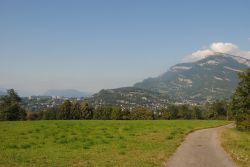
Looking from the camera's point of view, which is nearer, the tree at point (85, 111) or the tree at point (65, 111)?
the tree at point (85, 111)

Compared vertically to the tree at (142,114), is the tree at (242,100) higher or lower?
higher

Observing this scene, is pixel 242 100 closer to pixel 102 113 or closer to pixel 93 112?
pixel 102 113

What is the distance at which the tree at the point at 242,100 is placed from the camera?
63.6 meters

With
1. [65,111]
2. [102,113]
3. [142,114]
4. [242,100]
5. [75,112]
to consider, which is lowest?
[142,114]

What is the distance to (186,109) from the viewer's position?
534 ft

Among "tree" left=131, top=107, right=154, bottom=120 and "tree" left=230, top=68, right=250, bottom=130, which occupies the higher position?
"tree" left=230, top=68, right=250, bottom=130

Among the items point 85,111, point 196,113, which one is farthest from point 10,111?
point 196,113

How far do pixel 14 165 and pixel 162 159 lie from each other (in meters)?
9.11

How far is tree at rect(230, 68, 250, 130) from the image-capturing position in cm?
6356

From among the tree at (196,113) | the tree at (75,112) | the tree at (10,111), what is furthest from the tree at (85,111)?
the tree at (196,113)

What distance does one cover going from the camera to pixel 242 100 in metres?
64.5

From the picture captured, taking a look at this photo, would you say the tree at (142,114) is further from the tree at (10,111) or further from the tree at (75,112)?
the tree at (10,111)

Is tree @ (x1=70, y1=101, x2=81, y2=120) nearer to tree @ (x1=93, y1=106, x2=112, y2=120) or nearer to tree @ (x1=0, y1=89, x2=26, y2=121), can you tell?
tree @ (x1=93, y1=106, x2=112, y2=120)

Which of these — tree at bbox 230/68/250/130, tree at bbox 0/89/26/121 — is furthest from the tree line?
tree at bbox 230/68/250/130
